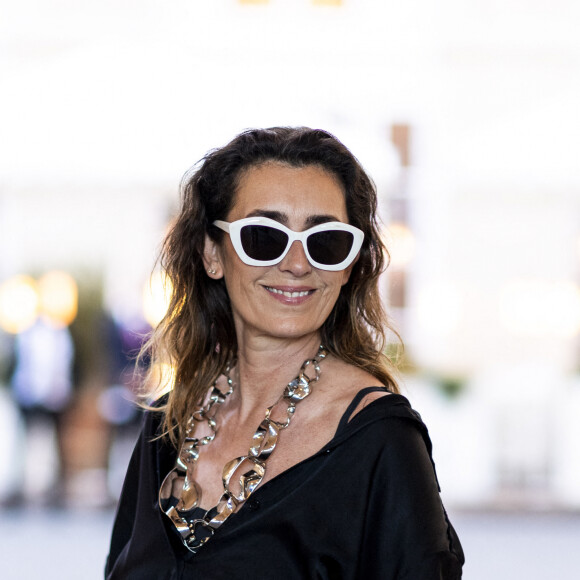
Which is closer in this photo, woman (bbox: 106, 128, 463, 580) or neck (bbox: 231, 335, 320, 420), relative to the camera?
woman (bbox: 106, 128, 463, 580)

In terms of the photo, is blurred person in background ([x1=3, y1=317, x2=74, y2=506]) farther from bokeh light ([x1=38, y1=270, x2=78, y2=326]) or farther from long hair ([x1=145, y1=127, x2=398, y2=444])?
long hair ([x1=145, y1=127, x2=398, y2=444])

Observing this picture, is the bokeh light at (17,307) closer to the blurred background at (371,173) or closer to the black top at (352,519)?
the blurred background at (371,173)

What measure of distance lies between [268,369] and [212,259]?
31 centimetres

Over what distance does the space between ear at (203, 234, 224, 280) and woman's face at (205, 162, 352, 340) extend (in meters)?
0.18

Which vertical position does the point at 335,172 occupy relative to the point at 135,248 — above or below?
above

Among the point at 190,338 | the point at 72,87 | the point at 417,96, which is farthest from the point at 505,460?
the point at 190,338

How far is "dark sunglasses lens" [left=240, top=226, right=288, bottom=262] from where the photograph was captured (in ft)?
6.75

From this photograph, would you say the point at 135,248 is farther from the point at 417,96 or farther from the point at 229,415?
the point at 229,415

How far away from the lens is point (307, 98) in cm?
841

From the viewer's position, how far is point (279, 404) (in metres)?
2.17

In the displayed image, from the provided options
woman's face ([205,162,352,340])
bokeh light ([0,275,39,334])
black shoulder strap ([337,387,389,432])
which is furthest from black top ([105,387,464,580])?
bokeh light ([0,275,39,334])

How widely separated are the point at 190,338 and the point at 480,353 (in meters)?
6.66

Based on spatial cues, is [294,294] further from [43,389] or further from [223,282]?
[43,389]

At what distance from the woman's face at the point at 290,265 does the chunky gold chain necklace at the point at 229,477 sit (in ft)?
0.42
